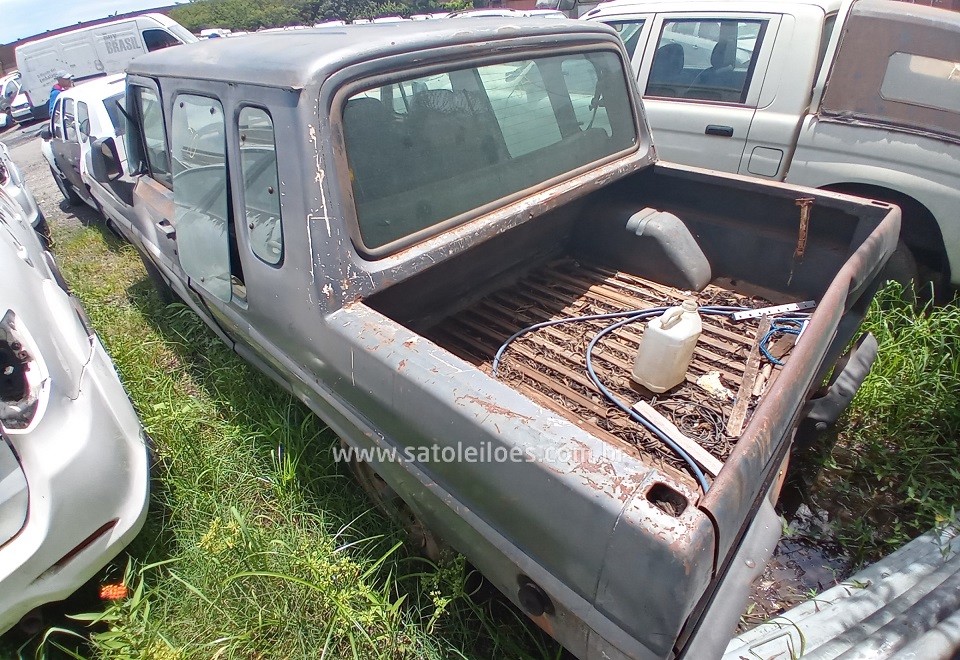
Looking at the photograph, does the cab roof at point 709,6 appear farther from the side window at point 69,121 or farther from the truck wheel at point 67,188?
the truck wheel at point 67,188

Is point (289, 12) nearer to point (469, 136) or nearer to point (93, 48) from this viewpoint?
point (93, 48)

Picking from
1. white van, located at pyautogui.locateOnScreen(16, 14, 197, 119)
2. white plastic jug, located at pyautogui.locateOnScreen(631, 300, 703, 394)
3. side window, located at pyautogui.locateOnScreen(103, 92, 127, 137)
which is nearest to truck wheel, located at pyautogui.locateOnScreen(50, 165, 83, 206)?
side window, located at pyautogui.locateOnScreen(103, 92, 127, 137)

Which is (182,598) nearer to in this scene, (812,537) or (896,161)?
(812,537)

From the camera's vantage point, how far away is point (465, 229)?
2016mm

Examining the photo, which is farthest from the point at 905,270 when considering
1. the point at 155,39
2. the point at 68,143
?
the point at 155,39

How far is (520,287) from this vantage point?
278 centimetres

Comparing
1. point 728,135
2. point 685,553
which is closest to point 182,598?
point 685,553

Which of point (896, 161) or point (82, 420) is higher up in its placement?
point (896, 161)

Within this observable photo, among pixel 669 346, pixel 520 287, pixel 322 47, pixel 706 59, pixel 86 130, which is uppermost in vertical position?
pixel 322 47

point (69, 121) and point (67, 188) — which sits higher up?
point (69, 121)

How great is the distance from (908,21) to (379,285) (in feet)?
11.1

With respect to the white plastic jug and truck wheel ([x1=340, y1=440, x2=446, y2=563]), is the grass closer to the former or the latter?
truck wheel ([x1=340, y1=440, x2=446, y2=563])

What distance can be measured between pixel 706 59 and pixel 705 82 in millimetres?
153

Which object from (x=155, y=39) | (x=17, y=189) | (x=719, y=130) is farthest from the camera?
(x=155, y=39)
